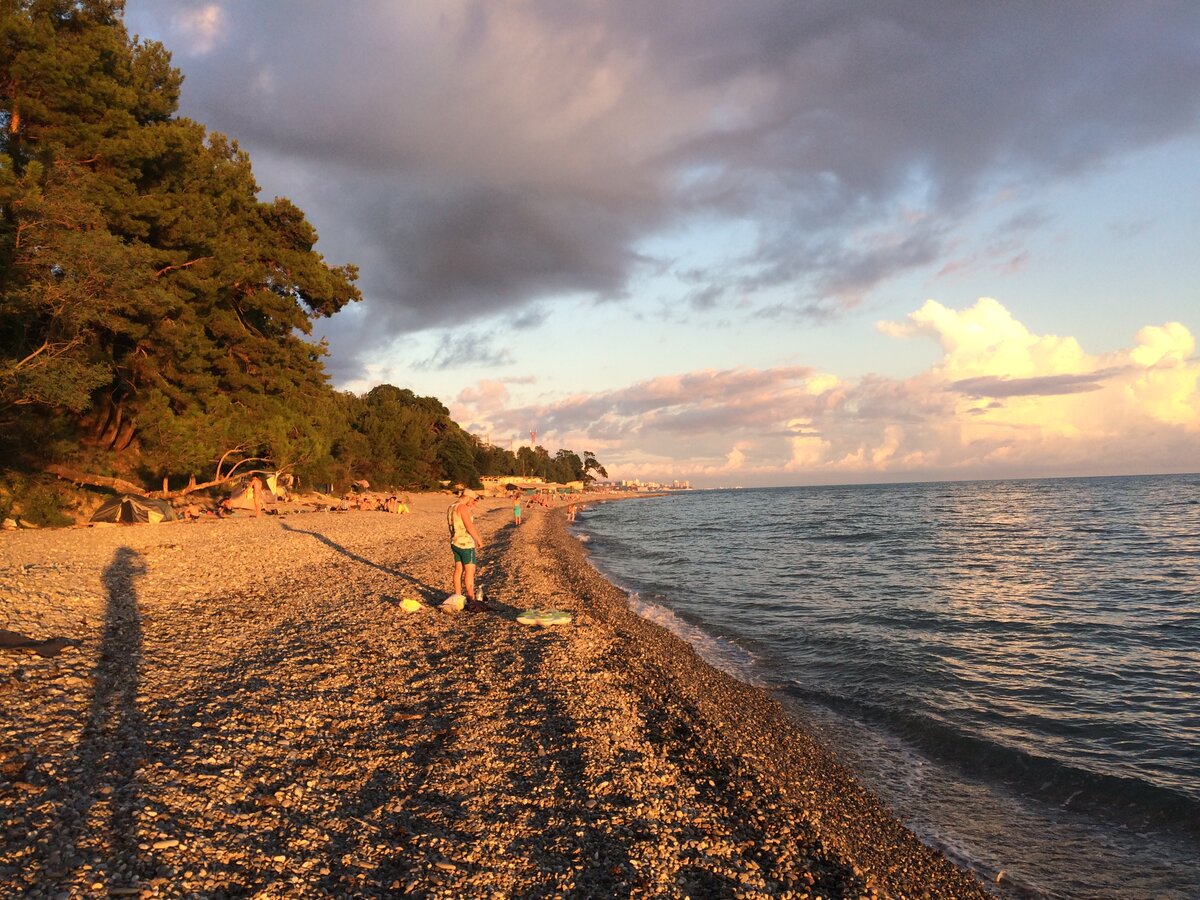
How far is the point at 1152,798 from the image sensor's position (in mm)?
8391

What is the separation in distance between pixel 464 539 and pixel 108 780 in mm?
8953

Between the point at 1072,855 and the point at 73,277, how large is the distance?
2738 cm

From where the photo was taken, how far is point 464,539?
14188 millimetres

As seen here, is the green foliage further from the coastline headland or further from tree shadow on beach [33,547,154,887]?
tree shadow on beach [33,547,154,887]

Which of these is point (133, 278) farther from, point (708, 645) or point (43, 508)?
point (708, 645)

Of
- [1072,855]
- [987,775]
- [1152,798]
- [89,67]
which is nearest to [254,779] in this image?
[1072,855]

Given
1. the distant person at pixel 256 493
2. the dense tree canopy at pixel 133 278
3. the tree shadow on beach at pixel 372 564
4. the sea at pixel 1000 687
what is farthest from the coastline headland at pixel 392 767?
the distant person at pixel 256 493

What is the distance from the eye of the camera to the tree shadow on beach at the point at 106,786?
4.23 m

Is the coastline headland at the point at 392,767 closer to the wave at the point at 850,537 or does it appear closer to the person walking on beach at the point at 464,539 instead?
the person walking on beach at the point at 464,539

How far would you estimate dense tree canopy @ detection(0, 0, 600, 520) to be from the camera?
19.5 meters

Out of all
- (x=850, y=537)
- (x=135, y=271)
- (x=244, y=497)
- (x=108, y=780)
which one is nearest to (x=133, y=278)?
(x=135, y=271)

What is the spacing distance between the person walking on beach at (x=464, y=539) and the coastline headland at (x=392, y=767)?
185 centimetres

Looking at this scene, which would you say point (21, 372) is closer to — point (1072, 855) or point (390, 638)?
point (390, 638)

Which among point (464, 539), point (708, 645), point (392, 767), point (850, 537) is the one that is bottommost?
point (850, 537)
